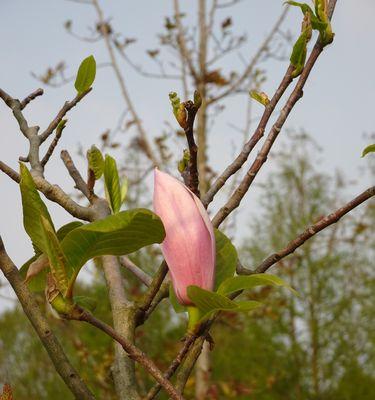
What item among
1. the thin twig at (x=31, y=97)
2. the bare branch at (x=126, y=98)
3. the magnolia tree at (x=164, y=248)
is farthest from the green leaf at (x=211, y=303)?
the bare branch at (x=126, y=98)

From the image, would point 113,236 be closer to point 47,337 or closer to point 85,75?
point 47,337

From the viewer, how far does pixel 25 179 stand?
0.35 metres

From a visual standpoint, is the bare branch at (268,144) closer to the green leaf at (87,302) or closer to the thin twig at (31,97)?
the green leaf at (87,302)

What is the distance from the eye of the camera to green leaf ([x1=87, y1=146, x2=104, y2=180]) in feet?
1.68

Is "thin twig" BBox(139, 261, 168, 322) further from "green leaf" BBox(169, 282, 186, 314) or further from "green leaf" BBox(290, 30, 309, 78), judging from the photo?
"green leaf" BBox(290, 30, 309, 78)

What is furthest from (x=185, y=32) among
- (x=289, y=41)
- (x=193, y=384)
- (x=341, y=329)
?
(x=341, y=329)

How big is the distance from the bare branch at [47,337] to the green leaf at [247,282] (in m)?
0.11

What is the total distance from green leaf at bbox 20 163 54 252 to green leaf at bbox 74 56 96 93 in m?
0.19

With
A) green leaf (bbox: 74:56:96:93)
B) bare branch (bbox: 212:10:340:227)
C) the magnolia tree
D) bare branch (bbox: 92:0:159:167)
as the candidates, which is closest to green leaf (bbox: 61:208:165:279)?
the magnolia tree

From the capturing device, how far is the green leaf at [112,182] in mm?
482

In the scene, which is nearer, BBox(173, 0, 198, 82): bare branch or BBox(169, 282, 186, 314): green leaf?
BBox(169, 282, 186, 314): green leaf

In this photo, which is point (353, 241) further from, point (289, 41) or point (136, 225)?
point (136, 225)

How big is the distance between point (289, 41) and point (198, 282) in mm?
2779

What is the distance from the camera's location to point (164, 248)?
15.2 inches
